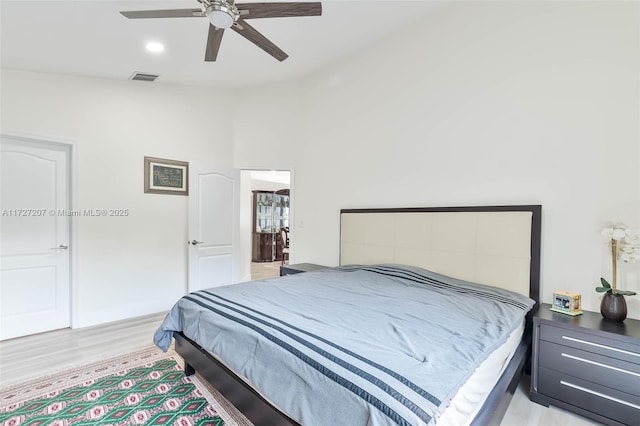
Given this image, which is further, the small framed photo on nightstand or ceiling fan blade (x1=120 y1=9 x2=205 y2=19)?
the small framed photo on nightstand

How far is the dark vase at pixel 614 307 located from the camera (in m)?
1.91

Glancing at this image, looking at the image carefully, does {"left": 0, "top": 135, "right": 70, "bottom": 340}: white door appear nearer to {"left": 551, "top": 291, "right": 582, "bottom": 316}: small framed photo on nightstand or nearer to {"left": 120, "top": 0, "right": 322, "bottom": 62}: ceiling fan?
{"left": 120, "top": 0, "right": 322, "bottom": 62}: ceiling fan

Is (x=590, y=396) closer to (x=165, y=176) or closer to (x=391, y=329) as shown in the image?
(x=391, y=329)

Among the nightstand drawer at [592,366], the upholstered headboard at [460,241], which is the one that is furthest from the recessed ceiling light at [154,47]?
the nightstand drawer at [592,366]

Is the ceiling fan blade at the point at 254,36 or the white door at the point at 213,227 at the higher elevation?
the ceiling fan blade at the point at 254,36

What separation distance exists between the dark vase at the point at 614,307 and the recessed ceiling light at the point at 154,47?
4007mm

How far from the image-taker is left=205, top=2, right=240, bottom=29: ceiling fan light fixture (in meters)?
1.77

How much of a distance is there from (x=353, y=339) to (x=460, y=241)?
5.63 ft

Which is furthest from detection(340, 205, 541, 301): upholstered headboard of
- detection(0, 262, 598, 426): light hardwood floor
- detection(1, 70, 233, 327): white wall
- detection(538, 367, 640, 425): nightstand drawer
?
detection(1, 70, 233, 327): white wall

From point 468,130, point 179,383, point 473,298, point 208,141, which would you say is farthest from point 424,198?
point 208,141

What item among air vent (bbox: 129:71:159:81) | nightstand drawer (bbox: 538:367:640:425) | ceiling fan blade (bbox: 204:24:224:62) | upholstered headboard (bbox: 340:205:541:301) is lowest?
nightstand drawer (bbox: 538:367:640:425)

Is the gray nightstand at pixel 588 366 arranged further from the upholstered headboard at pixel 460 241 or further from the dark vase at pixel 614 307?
the upholstered headboard at pixel 460 241

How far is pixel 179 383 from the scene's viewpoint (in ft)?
7.30

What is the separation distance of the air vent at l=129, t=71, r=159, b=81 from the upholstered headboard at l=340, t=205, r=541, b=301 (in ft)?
9.14
